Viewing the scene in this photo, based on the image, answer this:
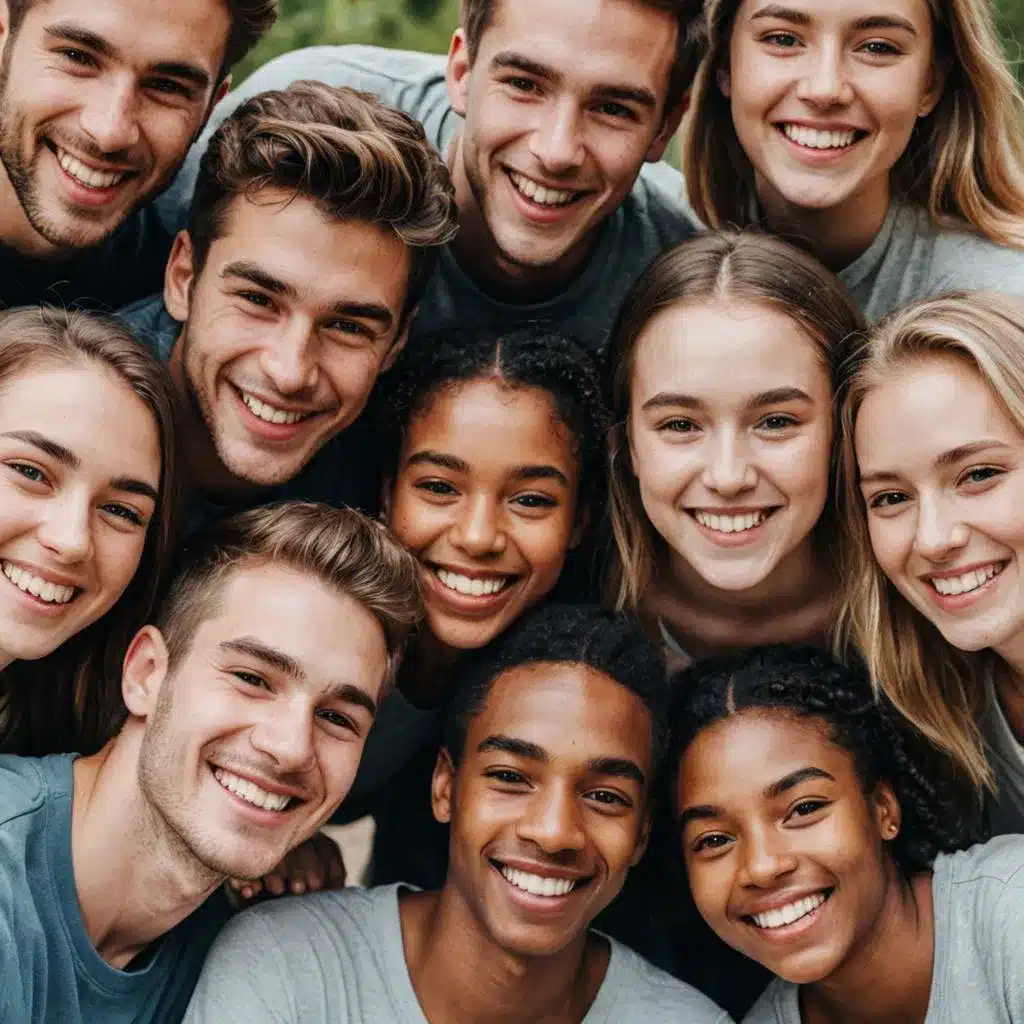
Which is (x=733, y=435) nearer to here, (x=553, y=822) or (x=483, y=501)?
(x=483, y=501)

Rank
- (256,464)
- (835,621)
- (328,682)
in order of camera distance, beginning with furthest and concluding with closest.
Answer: (835,621), (256,464), (328,682)

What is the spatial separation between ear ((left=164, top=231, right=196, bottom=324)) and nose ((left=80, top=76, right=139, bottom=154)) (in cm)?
38

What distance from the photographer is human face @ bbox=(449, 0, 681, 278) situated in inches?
178

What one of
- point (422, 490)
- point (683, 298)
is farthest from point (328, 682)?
point (683, 298)

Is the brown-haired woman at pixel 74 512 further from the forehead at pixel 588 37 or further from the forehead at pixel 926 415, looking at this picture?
the forehead at pixel 926 415

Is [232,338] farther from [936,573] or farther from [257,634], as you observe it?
[936,573]

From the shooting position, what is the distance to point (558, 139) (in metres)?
4.53

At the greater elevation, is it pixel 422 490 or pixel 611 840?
pixel 422 490

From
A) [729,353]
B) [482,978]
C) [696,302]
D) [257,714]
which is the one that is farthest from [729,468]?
[482,978]

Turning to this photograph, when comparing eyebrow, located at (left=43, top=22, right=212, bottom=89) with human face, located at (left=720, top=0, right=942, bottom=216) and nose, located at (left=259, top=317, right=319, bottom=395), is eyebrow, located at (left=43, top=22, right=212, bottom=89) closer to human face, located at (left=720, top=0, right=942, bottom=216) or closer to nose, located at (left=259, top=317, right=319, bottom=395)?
nose, located at (left=259, top=317, right=319, bottom=395)

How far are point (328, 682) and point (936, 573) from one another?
1.49 metres

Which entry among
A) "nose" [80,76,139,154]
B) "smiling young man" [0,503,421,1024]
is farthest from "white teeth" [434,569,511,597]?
"nose" [80,76,139,154]

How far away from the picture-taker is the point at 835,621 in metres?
4.82

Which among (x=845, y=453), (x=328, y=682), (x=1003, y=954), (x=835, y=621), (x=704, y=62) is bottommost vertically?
(x=1003, y=954)
